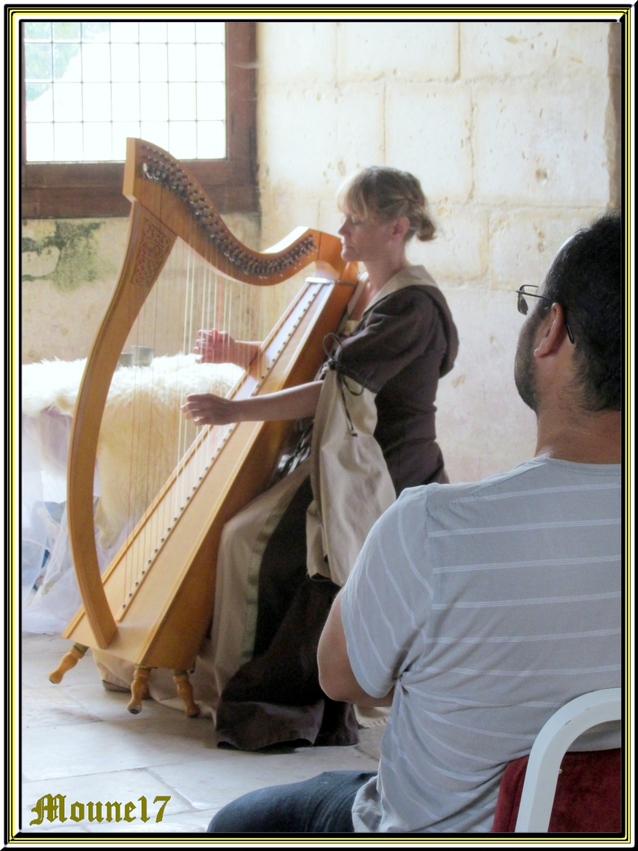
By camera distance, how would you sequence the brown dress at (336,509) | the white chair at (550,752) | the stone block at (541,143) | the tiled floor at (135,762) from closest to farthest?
the white chair at (550,752) < the tiled floor at (135,762) < the brown dress at (336,509) < the stone block at (541,143)

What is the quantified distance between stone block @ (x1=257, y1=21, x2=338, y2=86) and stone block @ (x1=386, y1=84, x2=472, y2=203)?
0.45 meters

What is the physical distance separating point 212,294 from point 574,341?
263cm

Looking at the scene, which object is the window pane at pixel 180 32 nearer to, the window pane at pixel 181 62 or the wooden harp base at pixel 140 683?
the window pane at pixel 181 62

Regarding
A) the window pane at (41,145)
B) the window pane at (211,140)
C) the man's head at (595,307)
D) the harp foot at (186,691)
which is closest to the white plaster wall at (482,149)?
the window pane at (211,140)

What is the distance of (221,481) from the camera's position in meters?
2.24

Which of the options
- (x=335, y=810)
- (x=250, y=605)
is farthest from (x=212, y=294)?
(x=335, y=810)

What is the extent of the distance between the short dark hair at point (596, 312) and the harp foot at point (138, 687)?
1403mm

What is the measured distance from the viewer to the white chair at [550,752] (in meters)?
0.76

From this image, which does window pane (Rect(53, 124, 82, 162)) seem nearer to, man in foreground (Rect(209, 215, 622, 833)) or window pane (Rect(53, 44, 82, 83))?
window pane (Rect(53, 44, 82, 83))

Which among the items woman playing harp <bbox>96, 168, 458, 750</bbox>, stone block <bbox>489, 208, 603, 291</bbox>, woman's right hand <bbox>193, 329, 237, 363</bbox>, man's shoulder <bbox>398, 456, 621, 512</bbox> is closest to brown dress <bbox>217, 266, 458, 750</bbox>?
woman playing harp <bbox>96, 168, 458, 750</bbox>

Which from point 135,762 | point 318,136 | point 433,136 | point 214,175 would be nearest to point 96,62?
point 214,175

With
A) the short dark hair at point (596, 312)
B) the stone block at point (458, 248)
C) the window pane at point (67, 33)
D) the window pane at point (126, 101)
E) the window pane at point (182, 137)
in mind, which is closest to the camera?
the short dark hair at point (596, 312)

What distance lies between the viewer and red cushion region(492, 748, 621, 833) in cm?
78
